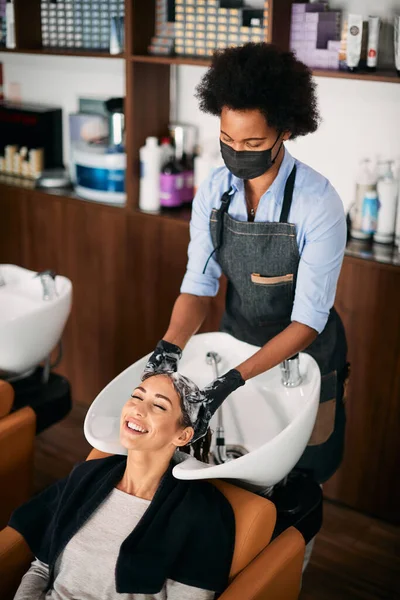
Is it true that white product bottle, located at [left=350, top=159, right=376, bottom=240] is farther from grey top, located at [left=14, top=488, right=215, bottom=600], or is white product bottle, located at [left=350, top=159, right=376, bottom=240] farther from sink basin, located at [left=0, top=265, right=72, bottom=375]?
grey top, located at [left=14, top=488, right=215, bottom=600]

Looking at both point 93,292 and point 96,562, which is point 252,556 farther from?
point 93,292

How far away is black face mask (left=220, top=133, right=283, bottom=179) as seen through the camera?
167 cm

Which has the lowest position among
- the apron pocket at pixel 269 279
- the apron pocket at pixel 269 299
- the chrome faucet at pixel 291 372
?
the chrome faucet at pixel 291 372

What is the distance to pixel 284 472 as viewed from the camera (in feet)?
A: 5.23

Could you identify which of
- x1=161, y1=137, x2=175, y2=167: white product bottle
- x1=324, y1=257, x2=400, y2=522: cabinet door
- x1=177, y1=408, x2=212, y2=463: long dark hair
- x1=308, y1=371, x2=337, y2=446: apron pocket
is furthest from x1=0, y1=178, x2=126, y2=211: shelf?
x1=177, y1=408, x2=212, y2=463: long dark hair

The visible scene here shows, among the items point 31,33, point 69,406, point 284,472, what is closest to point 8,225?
point 31,33

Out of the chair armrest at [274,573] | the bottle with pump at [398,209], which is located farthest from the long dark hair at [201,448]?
the bottle with pump at [398,209]

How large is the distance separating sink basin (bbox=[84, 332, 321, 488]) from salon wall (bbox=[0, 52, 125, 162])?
153cm

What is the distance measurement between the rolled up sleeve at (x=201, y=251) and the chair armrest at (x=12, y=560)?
730 millimetres

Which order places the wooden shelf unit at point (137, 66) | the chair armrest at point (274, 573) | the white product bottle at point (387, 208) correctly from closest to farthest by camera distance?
the chair armrest at point (274, 573)
the white product bottle at point (387, 208)
the wooden shelf unit at point (137, 66)

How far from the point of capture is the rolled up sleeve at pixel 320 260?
1701 millimetres

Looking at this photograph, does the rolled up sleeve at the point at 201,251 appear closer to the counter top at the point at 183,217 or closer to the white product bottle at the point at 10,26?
the counter top at the point at 183,217

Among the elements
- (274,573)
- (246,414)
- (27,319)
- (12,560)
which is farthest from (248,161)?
(12,560)

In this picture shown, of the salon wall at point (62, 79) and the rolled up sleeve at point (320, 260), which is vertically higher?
the salon wall at point (62, 79)
